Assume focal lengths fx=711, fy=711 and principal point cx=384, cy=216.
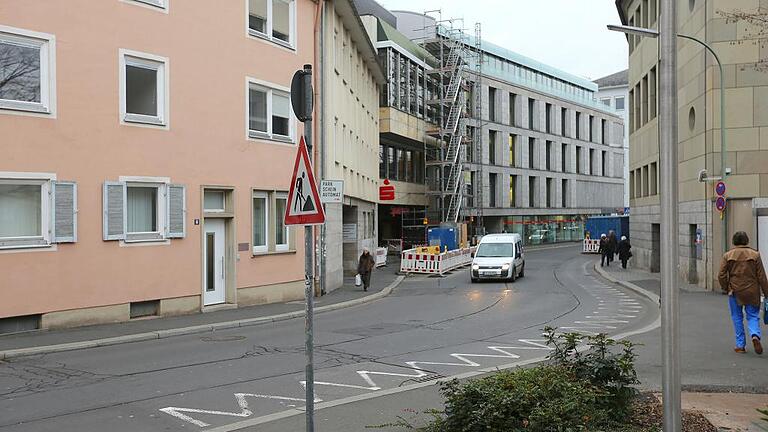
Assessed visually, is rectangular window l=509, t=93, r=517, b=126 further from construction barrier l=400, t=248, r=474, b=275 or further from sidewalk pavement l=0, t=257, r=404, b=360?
sidewalk pavement l=0, t=257, r=404, b=360

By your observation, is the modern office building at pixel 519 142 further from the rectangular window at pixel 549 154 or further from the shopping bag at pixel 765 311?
the shopping bag at pixel 765 311

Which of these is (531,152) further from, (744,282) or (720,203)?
(744,282)

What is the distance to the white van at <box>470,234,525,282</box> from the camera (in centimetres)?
2970

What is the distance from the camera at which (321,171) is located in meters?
23.0

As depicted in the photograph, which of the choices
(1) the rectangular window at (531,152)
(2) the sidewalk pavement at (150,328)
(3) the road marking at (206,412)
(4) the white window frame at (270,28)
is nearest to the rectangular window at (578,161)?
(1) the rectangular window at (531,152)

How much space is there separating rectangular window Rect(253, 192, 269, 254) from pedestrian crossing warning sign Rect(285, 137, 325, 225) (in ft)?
45.6

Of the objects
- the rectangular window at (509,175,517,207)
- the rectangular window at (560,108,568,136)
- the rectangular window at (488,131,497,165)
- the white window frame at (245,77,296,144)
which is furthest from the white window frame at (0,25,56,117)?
the rectangular window at (560,108,568,136)

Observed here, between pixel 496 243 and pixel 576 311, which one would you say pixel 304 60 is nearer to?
pixel 576 311

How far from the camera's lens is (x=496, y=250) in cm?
3117

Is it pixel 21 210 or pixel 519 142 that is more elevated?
pixel 519 142

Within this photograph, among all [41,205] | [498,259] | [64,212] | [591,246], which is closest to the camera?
[41,205]

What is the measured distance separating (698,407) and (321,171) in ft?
55.6

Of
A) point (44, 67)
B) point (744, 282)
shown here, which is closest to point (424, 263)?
point (44, 67)

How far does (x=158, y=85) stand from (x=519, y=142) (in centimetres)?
5772
